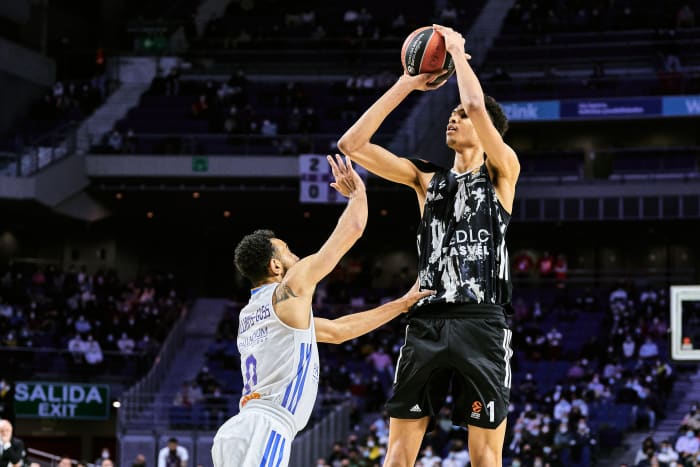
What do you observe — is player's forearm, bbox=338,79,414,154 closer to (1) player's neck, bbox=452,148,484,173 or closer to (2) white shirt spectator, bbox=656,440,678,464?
(1) player's neck, bbox=452,148,484,173

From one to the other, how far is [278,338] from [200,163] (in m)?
28.3

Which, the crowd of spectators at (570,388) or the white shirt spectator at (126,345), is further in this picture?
the white shirt spectator at (126,345)

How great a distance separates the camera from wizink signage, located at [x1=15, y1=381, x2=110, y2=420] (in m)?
26.8

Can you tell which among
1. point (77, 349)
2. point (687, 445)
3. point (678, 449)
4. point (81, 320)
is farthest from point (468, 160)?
point (81, 320)

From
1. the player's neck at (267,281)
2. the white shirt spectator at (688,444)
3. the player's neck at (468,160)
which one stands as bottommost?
the white shirt spectator at (688,444)

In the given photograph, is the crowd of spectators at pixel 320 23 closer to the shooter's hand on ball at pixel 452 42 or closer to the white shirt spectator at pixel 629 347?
the white shirt spectator at pixel 629 347

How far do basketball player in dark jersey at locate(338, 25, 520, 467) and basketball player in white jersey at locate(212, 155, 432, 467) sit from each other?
6.7 inches

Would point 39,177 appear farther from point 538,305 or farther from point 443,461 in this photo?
point 443,461

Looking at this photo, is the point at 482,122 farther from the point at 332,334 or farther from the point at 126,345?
the point at 126,345

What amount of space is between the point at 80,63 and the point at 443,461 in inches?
884

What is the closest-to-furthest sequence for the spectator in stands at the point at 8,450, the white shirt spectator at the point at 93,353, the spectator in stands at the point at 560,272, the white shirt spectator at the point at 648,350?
the spectator in stands at the point at 8,450 → the white shirt spectator at the point at 648,350 → the white shirt spectator at the point at 93,353 → the spectator in stands at the point at 560,272

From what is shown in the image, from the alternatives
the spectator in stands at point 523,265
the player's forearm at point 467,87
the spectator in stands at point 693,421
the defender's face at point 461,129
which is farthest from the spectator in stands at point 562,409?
the player's forearm at point 467,87

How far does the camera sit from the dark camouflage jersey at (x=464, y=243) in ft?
19.9

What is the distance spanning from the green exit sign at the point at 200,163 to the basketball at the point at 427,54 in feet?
92.6
